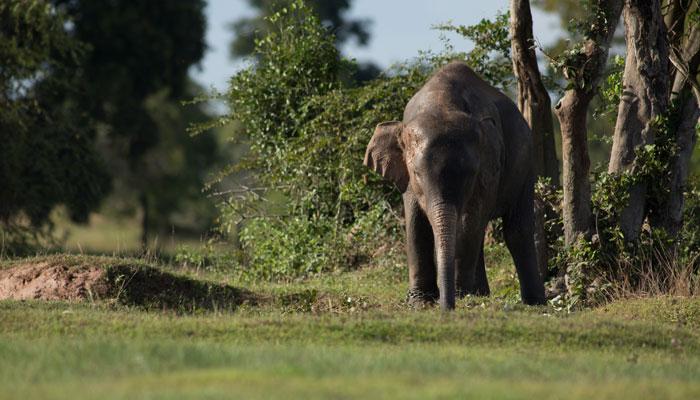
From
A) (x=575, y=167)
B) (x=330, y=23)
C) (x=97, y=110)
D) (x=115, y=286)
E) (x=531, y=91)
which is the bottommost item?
(x=115, y=286)

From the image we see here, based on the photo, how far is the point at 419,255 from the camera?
1448 centimetres

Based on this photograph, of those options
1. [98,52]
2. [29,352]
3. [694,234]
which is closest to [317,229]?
[694,234]

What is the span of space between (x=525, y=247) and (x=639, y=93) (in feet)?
8.49

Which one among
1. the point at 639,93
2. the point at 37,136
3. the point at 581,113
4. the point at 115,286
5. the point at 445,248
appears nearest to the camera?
the point at 445,248

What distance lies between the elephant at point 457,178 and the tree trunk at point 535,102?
1344mm

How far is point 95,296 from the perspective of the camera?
591 inches

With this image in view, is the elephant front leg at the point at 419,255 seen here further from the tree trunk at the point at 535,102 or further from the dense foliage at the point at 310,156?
the dense foliage at the point at 310,156

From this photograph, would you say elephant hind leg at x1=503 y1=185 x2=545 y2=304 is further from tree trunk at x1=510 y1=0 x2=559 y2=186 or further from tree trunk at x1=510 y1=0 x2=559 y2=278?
tree trunk at x1=510 y1=0 x2=559 y2=186

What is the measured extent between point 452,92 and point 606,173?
119 inches

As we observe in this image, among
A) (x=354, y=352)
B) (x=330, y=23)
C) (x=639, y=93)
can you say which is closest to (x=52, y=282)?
(x=354, y=352)

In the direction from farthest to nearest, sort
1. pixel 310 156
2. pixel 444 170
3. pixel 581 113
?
pixel 310 156 → pixel 581 113 → pixel 444 170

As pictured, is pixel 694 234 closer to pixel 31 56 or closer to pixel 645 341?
pixel 645 341

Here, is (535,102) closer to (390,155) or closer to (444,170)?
(390,155)

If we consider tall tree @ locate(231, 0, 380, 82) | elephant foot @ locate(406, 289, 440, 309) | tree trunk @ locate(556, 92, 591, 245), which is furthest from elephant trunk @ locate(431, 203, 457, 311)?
tall tree @ locate(231, 0, 380, 82)
